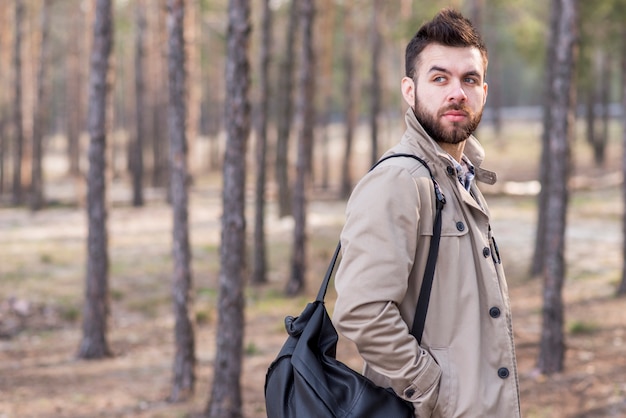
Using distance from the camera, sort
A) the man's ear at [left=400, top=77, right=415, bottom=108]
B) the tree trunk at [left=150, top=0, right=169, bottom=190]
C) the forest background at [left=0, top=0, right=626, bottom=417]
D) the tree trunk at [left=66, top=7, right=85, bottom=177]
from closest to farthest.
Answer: the man's ear at [left=400, top=77, right=415, bottom=108], the forest background at [left=0, top=0, right=626, bottom=417], the tree trunk at [left=150, top=0, right=169, bottom=190], the tree trunk at [left=66, top=7, right=85, bottom=177]

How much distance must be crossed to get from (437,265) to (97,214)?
414 inches

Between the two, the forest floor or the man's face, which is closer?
the man's face

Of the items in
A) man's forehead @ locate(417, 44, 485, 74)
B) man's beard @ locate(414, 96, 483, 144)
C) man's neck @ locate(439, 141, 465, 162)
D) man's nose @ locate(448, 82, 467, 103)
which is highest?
man's forehead @ locate(417, 44, 485, 74)

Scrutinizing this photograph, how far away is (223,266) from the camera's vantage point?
8852mm

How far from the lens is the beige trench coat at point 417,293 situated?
2459 millimetres

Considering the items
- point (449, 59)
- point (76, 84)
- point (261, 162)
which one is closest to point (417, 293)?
point (449, 59)

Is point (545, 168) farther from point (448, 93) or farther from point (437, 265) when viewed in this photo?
point (437, 265)

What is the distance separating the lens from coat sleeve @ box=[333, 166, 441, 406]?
2.45 m

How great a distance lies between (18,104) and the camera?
2684 cm

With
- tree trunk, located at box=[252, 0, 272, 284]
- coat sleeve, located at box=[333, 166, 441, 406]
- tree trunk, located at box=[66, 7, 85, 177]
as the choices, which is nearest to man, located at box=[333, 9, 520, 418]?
coat sleeve, located at box=[333, 166, 441, 406]

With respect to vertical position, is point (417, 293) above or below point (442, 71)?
below

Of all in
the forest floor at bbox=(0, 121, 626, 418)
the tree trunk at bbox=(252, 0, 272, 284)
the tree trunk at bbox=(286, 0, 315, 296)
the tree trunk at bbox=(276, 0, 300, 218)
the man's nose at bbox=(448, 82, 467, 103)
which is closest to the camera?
the man's nose at bbox=(448, 82, 467, 103)

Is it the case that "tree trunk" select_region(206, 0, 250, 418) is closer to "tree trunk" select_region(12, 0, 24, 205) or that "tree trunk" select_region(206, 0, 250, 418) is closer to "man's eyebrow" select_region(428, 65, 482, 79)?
"man's eyebrow" select_region(428, 65, 482, 79)

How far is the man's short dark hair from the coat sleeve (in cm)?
53
